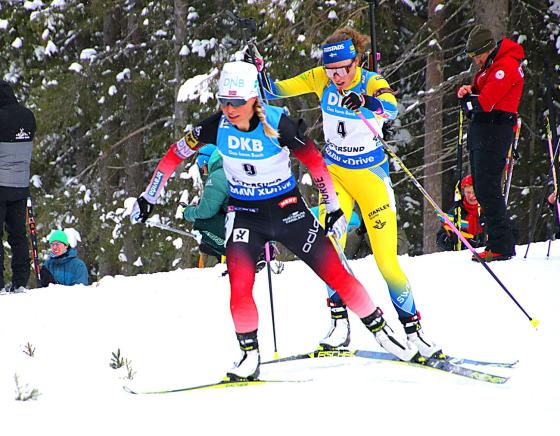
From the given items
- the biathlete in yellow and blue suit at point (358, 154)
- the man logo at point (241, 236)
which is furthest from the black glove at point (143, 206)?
the biathlete in yellow and blue suit at point (358, 154)

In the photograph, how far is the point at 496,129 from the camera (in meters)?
7.88

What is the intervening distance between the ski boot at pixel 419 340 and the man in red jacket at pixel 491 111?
3.03 metres

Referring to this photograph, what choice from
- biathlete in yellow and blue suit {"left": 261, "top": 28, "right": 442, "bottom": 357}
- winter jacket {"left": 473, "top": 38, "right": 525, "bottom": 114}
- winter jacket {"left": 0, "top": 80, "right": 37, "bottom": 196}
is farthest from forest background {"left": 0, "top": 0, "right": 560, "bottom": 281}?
biathlete in yellow and blue suit {"left": 261, "top": 28, "right": 442, "bottom": 357}

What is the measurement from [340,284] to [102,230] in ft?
48.6

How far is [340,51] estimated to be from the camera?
5.40m

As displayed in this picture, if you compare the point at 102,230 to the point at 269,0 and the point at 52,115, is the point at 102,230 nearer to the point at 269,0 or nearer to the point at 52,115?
the point at 52,115

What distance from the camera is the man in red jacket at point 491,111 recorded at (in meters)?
7.76

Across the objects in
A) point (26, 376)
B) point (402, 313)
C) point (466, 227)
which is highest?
point (466, 227)

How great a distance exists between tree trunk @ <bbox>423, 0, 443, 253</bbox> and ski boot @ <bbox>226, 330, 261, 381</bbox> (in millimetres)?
9450

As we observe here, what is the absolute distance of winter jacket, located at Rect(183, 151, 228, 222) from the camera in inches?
326

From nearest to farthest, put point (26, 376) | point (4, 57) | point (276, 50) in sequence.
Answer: point (26, 376), point (276, 50), point (4, 57)

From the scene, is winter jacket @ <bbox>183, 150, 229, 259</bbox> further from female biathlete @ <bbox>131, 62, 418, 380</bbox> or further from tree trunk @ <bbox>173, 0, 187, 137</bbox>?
tree trunk @ <bbox>173, 0, 187, 137</bbox>

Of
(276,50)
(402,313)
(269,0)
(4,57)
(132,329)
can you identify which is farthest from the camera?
(4,57)

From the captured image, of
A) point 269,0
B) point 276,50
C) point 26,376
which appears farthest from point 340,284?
point 276,50
